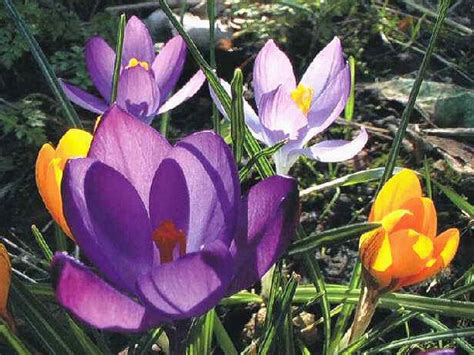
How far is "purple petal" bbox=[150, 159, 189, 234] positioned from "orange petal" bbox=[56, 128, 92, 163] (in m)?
0.17

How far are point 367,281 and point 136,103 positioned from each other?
0.54 metres

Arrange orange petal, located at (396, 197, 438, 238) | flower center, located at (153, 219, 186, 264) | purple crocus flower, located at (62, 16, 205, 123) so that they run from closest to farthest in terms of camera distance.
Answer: flower center, located at (153, 219, 186, 264) < orange petal, located at (396, 197, 438, 238) < purple crocus flower, located at (62, 16, 205, 123)

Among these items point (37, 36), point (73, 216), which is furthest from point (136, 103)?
point (37, 36)

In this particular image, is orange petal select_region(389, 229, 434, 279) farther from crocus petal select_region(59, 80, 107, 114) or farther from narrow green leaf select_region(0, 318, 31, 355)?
crocus petal select_region(59, 80, 107, 114)

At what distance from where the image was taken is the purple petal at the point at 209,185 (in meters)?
0.95

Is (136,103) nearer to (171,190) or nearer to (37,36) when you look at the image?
(171,190)

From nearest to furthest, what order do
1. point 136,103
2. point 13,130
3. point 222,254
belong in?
1. point 222,254
2. point 136,103
3. point 13,130

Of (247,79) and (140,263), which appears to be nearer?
(140,263)

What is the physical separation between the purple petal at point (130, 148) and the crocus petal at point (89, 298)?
0.19 metres

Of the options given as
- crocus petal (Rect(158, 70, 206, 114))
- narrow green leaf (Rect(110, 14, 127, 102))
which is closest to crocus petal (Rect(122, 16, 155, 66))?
crocus petal (Rect(158, 70, 206, 114))

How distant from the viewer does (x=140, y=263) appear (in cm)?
95

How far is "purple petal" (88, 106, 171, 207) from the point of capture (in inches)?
37.7

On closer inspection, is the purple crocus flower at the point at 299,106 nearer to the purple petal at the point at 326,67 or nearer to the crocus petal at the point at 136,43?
the purple petal at the point at 326,67

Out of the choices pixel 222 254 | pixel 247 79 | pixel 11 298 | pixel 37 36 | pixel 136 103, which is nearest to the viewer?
pixel 222 254
